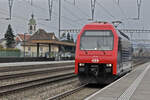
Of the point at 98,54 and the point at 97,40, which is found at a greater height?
the point at 97,40

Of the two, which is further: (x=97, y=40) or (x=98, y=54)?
(x=97, y=40)

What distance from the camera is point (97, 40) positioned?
52.7ft

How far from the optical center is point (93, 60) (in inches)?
602

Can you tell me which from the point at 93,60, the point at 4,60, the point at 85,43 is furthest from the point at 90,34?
the point at 4,60

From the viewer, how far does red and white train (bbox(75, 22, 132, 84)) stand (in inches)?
600

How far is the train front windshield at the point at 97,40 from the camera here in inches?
625

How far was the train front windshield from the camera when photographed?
1587 cm

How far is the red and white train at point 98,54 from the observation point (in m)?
15.2

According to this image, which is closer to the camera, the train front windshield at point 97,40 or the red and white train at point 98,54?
the red and white train at point 98,54

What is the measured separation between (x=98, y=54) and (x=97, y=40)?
979 mm

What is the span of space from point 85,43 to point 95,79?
2.02m

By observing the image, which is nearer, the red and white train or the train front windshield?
the red and white train

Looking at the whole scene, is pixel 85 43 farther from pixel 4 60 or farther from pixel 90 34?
pixel 4 60

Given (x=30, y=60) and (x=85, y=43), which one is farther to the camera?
(x=30, y=60)
